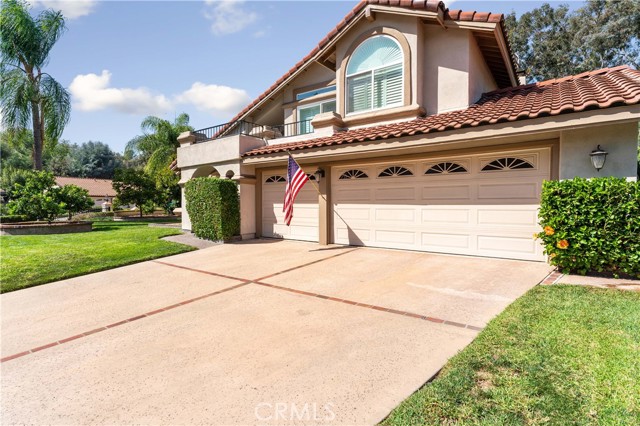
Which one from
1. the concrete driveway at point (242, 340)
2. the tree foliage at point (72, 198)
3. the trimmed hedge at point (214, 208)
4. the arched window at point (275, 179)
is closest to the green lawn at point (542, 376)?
the concrete driveway at point (242, 340)

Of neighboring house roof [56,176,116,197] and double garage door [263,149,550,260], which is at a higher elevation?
neighboring house roof [56,176,116,197]

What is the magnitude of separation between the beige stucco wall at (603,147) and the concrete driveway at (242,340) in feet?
7.28

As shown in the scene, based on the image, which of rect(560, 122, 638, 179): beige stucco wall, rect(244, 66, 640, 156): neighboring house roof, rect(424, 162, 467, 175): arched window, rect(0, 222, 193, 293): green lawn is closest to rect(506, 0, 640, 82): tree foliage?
rect(244, 66, 640, 156): neighboring house roof

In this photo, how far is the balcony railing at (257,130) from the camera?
13.4m

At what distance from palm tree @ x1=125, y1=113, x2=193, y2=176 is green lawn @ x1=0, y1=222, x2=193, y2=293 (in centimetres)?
1491

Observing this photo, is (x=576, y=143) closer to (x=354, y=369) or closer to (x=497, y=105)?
(x=497, y=105)

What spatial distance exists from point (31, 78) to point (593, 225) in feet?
94.1

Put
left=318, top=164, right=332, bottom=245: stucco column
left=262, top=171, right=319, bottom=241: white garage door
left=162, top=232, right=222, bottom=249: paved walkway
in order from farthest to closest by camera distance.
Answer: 1. left=262, top=171, right=319, bottom=241: white garage door
2. left=162, top=232, right=222, bottom=249: paved walkway
3. left=318, top=164, right=332, bottom=245: stucco column

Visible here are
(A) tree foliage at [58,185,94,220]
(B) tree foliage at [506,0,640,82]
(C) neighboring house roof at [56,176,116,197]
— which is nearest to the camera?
(A) tree foliage at [58,185,94,220]

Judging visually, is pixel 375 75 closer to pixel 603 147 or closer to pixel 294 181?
pixel 294 181

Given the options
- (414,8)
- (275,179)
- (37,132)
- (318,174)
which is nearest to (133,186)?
(37,132)

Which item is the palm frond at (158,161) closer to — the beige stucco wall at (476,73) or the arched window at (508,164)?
the beige stucco wall at (476,73)

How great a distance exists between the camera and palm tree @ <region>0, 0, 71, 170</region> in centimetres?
1959

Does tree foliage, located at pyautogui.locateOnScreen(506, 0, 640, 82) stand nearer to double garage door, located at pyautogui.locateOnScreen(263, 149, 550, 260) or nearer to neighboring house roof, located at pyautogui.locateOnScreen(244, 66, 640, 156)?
neighboring house roof, located at pyautogui.locateOnScreen(244, 66, 640, 156)
